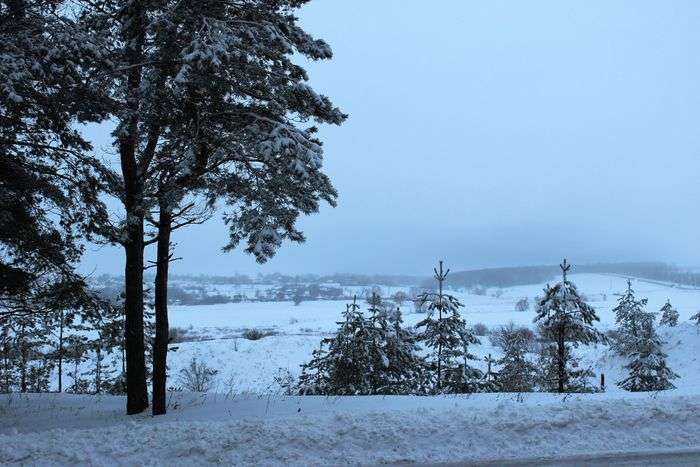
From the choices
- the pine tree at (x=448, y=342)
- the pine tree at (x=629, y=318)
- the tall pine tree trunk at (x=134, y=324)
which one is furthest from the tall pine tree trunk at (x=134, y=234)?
the pine tree at (x=629, y=318)

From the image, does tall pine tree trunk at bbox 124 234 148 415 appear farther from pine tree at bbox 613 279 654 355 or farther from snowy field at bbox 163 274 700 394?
pine tree at bbox 613 279 654 355

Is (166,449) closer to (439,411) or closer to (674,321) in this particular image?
(439,411)

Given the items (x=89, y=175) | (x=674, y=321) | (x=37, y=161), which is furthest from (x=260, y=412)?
(x=674, y=321)

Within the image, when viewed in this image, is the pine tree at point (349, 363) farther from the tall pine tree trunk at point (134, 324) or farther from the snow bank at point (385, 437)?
the snow bank at point (385, 437)

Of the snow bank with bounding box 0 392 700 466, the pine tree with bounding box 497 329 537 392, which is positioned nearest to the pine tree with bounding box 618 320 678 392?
Result: the pine tree with bounding box 497 329 537 392

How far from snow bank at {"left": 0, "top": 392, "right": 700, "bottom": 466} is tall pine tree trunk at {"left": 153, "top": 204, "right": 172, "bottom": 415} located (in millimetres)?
3621

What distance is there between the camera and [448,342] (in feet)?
63.3

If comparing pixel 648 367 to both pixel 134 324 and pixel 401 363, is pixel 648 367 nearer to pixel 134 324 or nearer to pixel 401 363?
pixel 401 363

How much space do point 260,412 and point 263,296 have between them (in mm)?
125491

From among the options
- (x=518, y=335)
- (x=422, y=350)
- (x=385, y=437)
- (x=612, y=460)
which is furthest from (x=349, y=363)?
(x=612, y=460)

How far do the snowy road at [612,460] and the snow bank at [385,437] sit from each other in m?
0.17

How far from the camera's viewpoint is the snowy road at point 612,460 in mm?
5641

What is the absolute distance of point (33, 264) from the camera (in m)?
9.89

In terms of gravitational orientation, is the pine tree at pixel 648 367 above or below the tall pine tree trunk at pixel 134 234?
below
